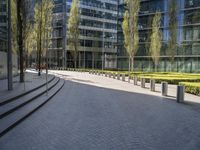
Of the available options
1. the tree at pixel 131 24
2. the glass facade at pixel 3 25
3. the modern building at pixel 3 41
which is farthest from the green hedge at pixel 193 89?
the tree at pixel 131 24

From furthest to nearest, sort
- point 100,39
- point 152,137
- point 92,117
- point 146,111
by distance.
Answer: point 100,39
point 146,111
point 92,117
point 152,137

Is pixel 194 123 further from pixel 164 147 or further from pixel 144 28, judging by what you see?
pixel 144 28

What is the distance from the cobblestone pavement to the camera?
7.29m

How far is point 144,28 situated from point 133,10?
14.5 meters

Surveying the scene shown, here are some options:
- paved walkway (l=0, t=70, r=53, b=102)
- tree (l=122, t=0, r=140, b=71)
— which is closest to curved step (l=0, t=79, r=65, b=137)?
paved walkway (l=0, t=70, r=53, b=102)

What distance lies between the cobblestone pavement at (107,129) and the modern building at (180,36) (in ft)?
127

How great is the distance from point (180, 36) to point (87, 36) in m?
34.8

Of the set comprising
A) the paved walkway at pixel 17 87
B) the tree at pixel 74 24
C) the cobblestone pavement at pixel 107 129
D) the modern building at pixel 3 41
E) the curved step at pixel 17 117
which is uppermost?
the tree at pixel 74 24

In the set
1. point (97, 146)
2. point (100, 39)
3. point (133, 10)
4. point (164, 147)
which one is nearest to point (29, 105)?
point (97, 146)

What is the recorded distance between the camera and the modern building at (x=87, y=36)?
3078 inches

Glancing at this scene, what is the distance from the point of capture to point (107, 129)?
898cm

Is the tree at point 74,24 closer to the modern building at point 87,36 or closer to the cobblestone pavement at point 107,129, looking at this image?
A: the modern building at point 87,36

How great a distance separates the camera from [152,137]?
26.6 ft

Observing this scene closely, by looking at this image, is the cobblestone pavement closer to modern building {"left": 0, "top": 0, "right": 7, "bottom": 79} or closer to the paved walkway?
the paved walkway
